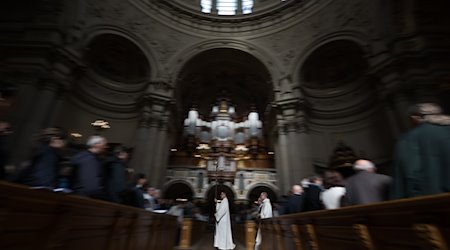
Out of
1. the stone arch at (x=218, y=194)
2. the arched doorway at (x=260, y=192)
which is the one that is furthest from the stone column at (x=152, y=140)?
the arched doorway at (x=260, y=192)

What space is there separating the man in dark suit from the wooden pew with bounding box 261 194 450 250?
679mm

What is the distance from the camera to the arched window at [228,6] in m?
14.8

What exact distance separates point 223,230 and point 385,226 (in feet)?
15.1

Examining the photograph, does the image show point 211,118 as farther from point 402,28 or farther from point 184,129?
point 402,28

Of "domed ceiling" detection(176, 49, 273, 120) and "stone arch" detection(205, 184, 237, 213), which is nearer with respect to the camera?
"stone arch" detection(205, 184, 237, 213)

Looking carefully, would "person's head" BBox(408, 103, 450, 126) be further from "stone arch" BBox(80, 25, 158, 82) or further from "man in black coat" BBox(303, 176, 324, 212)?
"stone arch" BBox(80, 25, 158, 82)

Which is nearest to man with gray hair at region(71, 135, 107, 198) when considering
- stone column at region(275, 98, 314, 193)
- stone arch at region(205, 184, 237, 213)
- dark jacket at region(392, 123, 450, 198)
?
dark jacket at region(392, 123, 450, 198)

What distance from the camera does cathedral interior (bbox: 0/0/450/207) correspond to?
8.05 meters

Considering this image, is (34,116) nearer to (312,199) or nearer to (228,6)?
(312,199)

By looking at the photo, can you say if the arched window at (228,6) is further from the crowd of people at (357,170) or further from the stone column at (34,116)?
the crowd of people at (357,170)

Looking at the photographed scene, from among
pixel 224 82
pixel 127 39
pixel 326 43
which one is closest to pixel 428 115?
pixel 326 43

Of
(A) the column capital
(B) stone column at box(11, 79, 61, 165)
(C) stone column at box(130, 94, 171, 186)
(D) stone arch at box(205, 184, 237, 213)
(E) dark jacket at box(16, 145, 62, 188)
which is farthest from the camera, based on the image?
(D) stone arch at box(205, 184, 237, 213)

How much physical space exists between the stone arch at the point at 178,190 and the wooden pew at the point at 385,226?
11.0 metres

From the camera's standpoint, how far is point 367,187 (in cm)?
256
